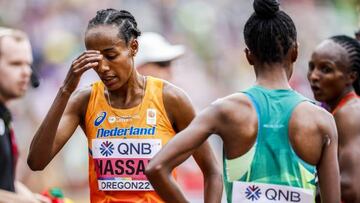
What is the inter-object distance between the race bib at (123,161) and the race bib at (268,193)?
4.04 feet

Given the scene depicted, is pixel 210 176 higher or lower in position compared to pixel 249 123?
lower

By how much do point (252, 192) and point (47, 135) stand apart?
1.66 meters

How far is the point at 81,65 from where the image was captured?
6.37 meters

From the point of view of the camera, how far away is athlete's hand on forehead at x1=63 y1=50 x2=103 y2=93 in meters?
6.36

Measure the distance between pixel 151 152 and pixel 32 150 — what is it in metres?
0.77

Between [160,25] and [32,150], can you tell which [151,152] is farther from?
[160,25]

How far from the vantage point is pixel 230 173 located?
5609 mm

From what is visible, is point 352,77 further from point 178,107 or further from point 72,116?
point 72,116

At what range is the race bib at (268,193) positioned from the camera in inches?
219

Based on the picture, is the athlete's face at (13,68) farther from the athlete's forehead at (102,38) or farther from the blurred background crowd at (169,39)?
the blurred background crowd at (169,39)

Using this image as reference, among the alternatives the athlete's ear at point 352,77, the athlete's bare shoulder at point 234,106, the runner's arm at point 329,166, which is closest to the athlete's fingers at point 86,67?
the athlete's bare shoulder at point 234,106

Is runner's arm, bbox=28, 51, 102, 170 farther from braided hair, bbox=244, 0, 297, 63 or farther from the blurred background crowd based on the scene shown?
the blurred background crowd

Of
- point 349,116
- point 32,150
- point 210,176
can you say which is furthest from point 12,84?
point 349,116

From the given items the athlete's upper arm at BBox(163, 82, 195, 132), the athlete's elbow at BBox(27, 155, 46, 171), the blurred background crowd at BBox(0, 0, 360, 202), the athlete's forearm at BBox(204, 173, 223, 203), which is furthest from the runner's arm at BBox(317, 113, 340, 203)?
the blurred background crowd at BBox(0, 0, 360, 202)
